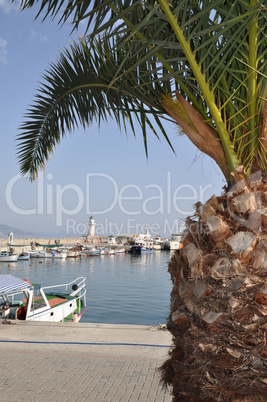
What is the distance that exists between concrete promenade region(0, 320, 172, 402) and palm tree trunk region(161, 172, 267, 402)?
1853mm

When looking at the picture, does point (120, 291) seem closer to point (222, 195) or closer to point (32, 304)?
point (32, 304)

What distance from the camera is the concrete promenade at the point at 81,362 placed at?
21.4 ft

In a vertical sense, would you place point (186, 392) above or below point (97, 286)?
above

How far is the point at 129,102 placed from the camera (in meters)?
4.93

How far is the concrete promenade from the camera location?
6.52m

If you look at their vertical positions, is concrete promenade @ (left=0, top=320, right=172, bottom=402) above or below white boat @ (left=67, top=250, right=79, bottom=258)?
above

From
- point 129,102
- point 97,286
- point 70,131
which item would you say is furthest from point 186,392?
point 97,286

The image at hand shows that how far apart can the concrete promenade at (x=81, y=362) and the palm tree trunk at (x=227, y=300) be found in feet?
6.08

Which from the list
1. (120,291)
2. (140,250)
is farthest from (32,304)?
(140,250)

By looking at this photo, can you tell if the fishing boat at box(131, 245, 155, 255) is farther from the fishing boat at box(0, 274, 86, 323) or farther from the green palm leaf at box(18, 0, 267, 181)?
the green palm leaf at box(18, 0, 267, 181)

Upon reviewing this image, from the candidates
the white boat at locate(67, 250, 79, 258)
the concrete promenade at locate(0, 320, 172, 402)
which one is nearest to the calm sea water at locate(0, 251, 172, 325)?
the concrete promenade at locate(0, 320, 172, 402)

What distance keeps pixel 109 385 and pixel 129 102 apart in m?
4.51

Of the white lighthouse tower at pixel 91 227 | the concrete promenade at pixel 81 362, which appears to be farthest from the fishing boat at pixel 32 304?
the white lighthouse tower at pixel 91 227

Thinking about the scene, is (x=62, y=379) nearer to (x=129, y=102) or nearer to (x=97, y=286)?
(x=129, y=102)
